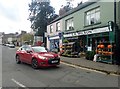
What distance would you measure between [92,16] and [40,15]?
3261cm

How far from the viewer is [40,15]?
175 ft

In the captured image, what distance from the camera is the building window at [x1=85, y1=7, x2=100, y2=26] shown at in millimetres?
21069

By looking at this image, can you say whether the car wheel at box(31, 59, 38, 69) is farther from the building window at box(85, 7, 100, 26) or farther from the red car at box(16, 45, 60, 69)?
the building window at box(85, 7, 100, 26)

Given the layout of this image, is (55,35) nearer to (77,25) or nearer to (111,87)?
(77,25)

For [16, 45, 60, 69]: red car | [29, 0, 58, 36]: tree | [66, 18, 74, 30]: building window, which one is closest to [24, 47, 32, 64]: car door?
[16, 45, 60, 69]: red car

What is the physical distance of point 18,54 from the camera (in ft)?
56.5

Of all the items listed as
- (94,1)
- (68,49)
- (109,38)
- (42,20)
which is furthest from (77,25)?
(42,20)

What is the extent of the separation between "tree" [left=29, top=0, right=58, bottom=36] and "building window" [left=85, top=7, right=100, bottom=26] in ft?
98.5

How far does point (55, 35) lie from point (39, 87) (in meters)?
24.3

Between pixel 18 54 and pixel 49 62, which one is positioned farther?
pixel 18 54

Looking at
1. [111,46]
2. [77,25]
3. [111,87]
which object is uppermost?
[77,25]

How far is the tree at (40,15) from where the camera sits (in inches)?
2071

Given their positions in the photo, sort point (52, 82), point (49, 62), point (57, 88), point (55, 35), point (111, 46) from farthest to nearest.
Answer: point (55, 35) < point (111, 46) < point (49, 62) < point (52, 82) < point (57, 88)

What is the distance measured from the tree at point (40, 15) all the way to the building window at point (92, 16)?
98.5 feet
